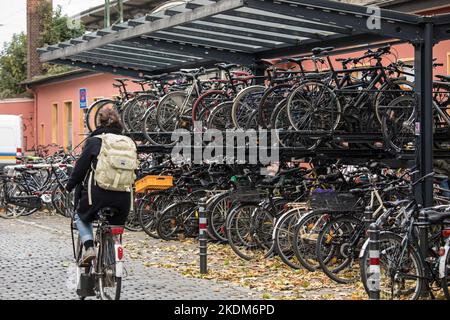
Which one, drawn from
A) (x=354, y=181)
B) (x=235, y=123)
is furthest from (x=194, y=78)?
(x=354, y=181)

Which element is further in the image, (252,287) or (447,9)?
(447,9)

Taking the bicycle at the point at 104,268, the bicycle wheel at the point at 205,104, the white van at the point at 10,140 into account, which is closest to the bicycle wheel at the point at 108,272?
the bicycle at the point at 104,268

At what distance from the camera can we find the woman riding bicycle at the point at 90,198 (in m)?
7.84

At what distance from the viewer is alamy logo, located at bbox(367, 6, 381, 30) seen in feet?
33.1

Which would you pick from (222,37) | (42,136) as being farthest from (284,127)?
(42,136)

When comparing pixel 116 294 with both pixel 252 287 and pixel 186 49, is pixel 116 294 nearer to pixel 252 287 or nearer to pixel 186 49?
pixel 252 287

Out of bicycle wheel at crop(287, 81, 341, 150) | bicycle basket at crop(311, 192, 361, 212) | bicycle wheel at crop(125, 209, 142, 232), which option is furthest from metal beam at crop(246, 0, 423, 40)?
bicycle wheel at crop(125, 209, 142, 232)

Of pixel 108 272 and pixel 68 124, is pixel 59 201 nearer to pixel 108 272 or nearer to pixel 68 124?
pixel 108 272

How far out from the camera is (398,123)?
11195 mm

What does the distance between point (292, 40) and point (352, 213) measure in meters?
4.53

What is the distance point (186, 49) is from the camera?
14922 mm

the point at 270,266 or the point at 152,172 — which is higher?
the point at 152,172

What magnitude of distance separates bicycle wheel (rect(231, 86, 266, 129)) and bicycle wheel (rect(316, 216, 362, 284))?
2932 millimetres

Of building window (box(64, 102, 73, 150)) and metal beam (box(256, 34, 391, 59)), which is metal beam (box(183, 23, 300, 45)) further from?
building window (box(64, 102, 73, 150))
